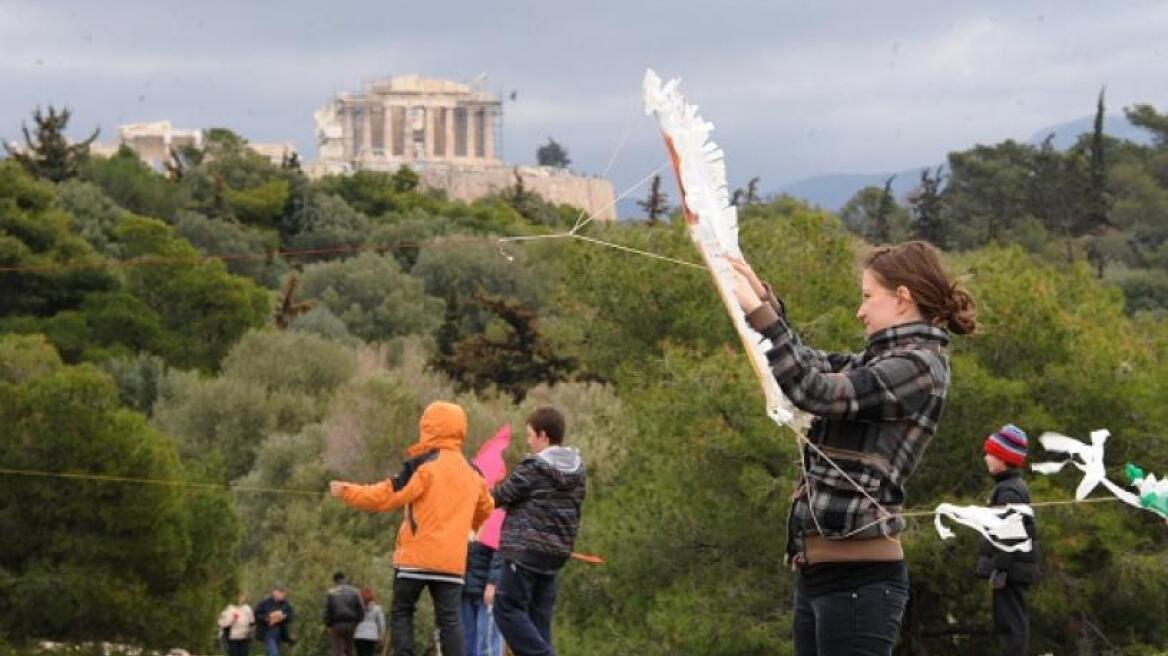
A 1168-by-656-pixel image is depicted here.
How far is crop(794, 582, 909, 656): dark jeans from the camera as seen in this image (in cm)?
598

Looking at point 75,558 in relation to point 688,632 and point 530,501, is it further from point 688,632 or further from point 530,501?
point 530,501

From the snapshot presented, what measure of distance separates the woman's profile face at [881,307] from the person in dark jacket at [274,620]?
18.1 m

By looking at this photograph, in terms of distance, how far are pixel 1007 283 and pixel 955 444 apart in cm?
385

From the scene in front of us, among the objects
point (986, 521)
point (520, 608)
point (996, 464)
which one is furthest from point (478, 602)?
point (986, 521)

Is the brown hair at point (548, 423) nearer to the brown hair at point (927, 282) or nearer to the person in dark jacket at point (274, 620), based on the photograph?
the brown hair at point (927, 282)

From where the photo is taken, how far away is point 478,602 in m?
12.4

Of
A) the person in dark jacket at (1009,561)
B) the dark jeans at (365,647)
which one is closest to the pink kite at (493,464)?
the person in dark jacket at (1009,561)

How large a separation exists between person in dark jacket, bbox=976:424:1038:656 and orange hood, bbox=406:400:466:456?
7.76 ft

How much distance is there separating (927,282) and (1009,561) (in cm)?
473

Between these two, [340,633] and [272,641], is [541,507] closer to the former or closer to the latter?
[340,633]

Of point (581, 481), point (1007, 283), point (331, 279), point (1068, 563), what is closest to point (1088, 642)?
point (1068, 563)

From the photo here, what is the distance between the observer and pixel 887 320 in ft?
19.8

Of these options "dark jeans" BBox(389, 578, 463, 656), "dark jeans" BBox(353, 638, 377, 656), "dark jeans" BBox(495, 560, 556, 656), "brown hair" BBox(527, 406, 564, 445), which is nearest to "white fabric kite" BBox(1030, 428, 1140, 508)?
"brown hair" BBox(527, 406, 564, 445)

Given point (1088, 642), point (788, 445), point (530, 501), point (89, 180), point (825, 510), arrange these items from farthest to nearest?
point (89, 180) → point (788, 445) → point (1088, 642) → point (530, 501) → point (825, 510)
